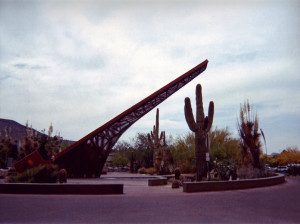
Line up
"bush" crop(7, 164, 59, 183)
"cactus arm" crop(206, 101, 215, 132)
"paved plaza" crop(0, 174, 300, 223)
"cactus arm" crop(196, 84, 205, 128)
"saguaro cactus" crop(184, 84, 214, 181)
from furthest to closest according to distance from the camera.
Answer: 1. "cactus arm" crop(206, 101, 215, 132)
2. "cactus arm" crop(196, 84, 205, 128)
3. "saguaro cactus" crop(184, 84, 214, 181)
4. "bush" crop(7, 164, 59, 183)
5. "paved plaza" crop(0, 174, 300, 223)

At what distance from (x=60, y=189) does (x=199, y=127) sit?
28.1 feet

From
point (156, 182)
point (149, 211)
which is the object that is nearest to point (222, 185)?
point (156, 182)

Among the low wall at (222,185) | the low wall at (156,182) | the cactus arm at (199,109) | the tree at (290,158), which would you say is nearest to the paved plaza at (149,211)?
the low wall at (222,185)

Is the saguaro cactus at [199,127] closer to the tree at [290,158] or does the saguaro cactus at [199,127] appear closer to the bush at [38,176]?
the bush at [38,176]

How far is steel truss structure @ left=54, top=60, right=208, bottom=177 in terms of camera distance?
2791cm

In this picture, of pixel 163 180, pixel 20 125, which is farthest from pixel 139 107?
pixel 20 125

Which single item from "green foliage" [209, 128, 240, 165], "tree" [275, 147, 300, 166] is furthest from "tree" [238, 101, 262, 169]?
"tree" [275, 147, 300, 166]

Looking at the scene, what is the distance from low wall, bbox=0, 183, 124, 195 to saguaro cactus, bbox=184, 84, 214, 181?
5.92 m

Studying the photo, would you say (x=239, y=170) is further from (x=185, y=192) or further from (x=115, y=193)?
(x=115, y=193)

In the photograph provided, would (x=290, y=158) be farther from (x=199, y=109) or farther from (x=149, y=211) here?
(x=149, y=211)

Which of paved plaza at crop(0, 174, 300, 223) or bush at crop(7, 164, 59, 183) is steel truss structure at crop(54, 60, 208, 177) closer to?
bush at crop(7, 164, 59, 183)

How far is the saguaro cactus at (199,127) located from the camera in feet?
65.5

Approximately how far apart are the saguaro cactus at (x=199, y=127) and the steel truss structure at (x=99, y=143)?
879 cm

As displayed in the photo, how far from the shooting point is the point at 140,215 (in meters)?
9.38
